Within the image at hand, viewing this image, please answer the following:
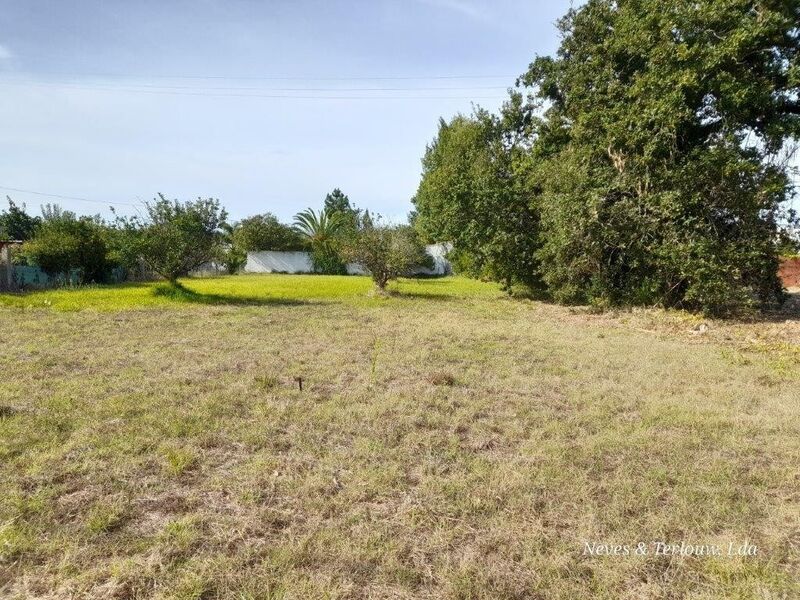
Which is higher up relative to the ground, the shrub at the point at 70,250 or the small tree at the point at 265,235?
the small tree at the point at 265,235

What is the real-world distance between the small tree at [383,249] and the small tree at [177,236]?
4267mm

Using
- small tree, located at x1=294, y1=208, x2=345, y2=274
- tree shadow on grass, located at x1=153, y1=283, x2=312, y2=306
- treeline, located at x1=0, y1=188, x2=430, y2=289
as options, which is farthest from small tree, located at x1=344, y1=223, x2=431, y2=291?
small tree, located at x1=294, y1=208, x2=345, y2=274

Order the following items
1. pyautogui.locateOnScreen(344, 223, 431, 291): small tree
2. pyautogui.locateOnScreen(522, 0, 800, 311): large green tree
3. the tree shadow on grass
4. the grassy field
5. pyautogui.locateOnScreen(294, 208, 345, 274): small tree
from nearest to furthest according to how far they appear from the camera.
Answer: the grassy field
pyautogui.locateOnScreen(522, 0, 800, 311): large green tree
the tree shadow on grass
pyautogui.locateOnScreen(344, 223, 431, 291): small tree
pyautogui.locateOnScreen(294, 208, 345, 274): small tree

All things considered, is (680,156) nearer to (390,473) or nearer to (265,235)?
(390,473)

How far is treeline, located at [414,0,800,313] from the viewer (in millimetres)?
9922

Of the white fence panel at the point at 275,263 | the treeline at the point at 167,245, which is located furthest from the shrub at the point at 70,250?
the white fence panel at the point at 275,263

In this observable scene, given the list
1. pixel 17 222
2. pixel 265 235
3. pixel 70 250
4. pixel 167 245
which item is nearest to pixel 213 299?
pixel 167 245

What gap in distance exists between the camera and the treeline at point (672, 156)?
32.6 feet

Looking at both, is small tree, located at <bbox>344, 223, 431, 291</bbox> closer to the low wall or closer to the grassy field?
the grassy field

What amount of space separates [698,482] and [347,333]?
6358 mm

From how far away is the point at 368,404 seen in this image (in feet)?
14.6

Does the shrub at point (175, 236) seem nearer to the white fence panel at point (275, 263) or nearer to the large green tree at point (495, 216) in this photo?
the large green tree at point (495, 216)

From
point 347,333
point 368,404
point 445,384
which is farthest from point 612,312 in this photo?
point 368,404

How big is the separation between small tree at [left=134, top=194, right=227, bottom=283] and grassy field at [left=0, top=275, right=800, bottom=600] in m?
7.11
